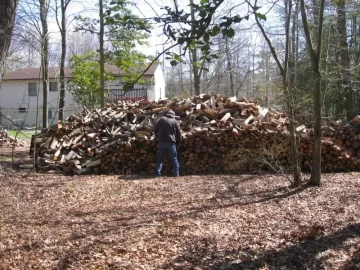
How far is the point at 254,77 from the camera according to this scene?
4859cm

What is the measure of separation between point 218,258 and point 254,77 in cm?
4578

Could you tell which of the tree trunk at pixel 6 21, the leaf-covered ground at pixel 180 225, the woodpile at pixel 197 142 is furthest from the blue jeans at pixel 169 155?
the tree trunk at pixel 6 21

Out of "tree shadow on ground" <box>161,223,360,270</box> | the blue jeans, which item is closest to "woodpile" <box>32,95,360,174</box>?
the blue jeans

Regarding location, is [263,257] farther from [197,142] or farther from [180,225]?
[197,142]

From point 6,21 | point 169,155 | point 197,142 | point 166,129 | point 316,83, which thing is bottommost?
point 169,155

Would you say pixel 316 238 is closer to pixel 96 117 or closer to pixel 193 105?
pixel 193 105

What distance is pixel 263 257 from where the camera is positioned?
445 centimetres

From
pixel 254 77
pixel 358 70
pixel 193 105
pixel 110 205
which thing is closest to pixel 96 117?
pixel 193 105

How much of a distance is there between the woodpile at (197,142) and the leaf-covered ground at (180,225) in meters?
1.53

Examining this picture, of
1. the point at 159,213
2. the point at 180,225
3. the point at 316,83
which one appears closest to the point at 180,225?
the point at 180,225

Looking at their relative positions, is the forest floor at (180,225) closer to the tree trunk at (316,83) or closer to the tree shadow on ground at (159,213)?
the tree shadow on ground at (159,213)

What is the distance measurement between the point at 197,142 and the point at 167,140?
3.15ft

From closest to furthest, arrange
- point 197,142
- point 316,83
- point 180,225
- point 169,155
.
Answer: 1. point 180,225
2. point 316,83
3. point 169,155
4. point 197,142

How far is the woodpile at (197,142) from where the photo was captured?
10172mm
